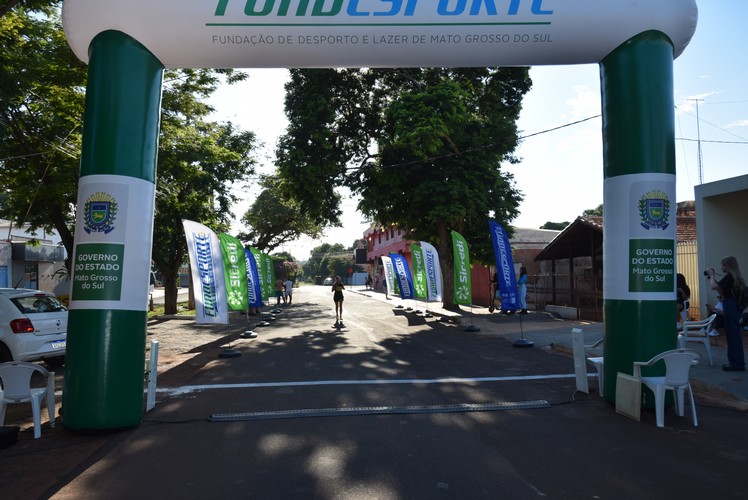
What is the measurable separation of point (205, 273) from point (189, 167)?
7.26m

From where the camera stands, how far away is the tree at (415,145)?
18.3 metres

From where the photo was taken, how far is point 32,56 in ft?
38.7

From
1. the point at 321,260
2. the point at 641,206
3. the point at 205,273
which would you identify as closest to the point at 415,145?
the point at 205,273

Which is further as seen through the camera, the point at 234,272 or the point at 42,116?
the point at 42,116

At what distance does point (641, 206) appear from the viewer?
625 cm

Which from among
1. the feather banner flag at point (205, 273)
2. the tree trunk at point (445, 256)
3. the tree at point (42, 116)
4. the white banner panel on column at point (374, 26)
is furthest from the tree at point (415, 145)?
the white banner panel on column at point (374, 26)

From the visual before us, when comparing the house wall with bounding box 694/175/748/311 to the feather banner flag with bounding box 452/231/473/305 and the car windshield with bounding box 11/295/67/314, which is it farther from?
the car windshield with bounding box 11/295/67/314

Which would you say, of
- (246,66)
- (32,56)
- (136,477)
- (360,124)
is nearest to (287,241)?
(360,124)

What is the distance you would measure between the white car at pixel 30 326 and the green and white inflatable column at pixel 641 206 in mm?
8357

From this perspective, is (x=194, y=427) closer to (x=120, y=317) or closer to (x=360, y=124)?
(x=120, y=317)

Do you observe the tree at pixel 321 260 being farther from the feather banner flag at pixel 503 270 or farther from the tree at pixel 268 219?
the feather banner flag at pixel 503 270

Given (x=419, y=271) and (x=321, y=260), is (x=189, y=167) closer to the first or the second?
(x=419, y=271)

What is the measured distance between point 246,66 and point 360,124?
15.3m

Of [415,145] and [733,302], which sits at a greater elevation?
[415,145]
